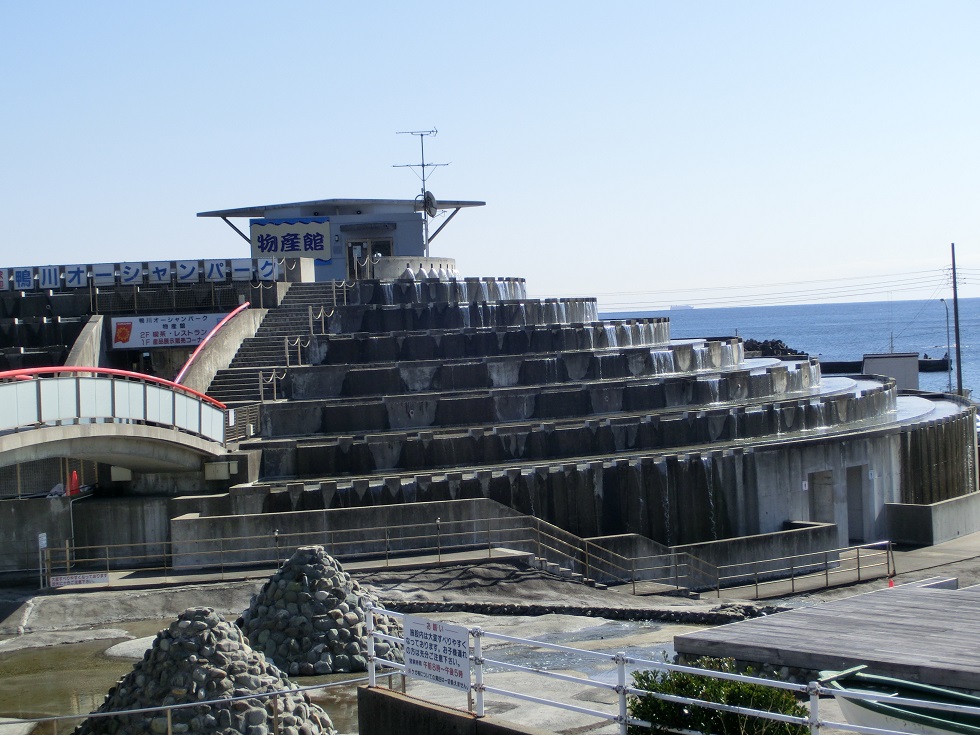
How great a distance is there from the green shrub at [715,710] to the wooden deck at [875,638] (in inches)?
92.5

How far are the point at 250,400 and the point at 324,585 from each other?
15655mm

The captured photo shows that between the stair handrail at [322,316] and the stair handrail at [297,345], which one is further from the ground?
the stair handrail at [322,316]

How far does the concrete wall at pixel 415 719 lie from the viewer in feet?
36.5

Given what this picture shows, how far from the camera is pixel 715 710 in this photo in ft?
32.6

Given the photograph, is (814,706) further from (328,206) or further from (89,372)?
(328,206)

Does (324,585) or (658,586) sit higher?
(324,585)

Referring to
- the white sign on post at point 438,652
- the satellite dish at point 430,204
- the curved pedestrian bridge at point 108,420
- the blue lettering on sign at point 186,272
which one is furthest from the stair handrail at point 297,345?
the white sign on post at point 438,652

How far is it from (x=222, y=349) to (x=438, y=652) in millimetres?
24853

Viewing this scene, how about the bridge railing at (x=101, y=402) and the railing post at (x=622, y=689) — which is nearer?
the railing post at (x=622, y=689)

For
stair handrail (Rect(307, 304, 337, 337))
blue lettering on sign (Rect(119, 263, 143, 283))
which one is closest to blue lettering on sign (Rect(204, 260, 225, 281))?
blue lettering on sign (Rect(119, 263, 143, 283))

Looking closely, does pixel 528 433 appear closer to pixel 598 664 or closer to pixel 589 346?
pixel 589 346

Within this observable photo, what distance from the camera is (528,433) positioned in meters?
29.7

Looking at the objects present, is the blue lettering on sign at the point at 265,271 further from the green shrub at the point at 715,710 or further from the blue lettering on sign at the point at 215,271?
the green shrub at the point at 715,710

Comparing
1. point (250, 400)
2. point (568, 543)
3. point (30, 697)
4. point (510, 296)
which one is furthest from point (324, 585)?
point (510, 296)
